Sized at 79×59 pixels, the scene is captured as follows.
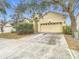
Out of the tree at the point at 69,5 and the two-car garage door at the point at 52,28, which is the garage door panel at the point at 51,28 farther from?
the tree at the point at 69,5

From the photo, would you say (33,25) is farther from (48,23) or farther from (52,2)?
(52,2)

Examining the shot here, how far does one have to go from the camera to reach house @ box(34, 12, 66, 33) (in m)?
31.9

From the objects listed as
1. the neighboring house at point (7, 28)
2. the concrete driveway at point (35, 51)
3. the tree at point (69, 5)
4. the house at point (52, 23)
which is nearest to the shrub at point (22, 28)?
the neighboring house at point (7, 28)

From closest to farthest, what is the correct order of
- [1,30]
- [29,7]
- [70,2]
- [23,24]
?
1. [70,2]
2. [29,7]
3. [23,24]
4. [1,30]

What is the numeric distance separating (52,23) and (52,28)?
3.74 feet

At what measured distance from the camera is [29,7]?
71.2 feet

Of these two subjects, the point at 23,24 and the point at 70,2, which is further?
the point at 23,24

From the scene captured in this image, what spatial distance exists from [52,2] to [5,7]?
7.25 m

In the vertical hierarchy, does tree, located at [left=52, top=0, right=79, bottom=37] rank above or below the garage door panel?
above

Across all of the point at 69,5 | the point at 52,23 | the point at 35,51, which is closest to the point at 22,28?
the point at 52,23

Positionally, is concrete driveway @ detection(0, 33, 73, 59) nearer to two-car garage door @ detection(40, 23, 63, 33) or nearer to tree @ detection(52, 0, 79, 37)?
tree @ detection(52, 0, 79, 37)

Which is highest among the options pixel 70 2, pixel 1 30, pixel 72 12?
pixel 70 2

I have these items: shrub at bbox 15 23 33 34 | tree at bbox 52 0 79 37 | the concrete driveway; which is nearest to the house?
shrub at bbox 15 23 33 34

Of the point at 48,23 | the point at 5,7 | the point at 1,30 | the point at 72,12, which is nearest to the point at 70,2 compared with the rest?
the point at 72,12
